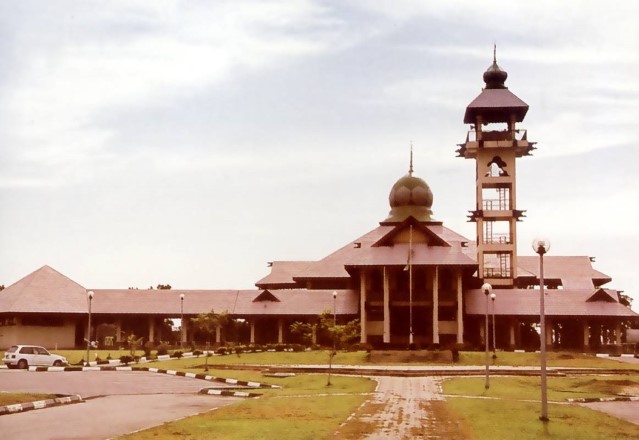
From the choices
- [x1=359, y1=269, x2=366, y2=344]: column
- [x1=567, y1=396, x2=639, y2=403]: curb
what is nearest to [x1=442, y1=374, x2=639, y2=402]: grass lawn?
[x1=567, y1=396, x2=639, y2=403]: curb

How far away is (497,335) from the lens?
209 ft

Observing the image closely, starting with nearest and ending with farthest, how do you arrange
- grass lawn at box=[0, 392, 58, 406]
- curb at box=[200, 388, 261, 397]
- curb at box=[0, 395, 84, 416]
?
curb at box=[0, 395, 84, 416] → grass lawn at box=[0, 392, 58, 406] → curb at box=[200, 388, 261, 397]

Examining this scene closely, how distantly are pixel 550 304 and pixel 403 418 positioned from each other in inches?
1800

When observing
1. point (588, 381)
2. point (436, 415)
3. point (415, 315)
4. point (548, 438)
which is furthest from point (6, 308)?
point (548, 438)

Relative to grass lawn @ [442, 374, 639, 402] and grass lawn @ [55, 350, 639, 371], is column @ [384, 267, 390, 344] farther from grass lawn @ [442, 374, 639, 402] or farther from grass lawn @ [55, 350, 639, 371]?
grass lawn @ [442, 374, 639, 402]

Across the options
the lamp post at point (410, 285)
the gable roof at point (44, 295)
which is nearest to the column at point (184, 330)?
the gable roof at point (44, 295)

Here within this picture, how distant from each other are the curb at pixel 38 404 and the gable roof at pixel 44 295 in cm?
4051

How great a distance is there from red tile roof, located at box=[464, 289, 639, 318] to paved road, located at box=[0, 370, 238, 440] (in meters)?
31.1

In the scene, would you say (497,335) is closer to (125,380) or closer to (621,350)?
(621,350)

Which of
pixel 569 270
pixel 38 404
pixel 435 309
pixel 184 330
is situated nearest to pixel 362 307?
pixel 435 309

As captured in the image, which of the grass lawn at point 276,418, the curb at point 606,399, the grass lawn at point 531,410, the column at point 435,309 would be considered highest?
the column at point 435,309

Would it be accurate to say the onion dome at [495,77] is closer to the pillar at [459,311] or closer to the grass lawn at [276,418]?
the pillar at [459,311]

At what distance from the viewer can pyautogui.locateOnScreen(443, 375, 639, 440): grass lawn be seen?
17.0 metres

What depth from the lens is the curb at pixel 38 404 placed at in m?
19.8
